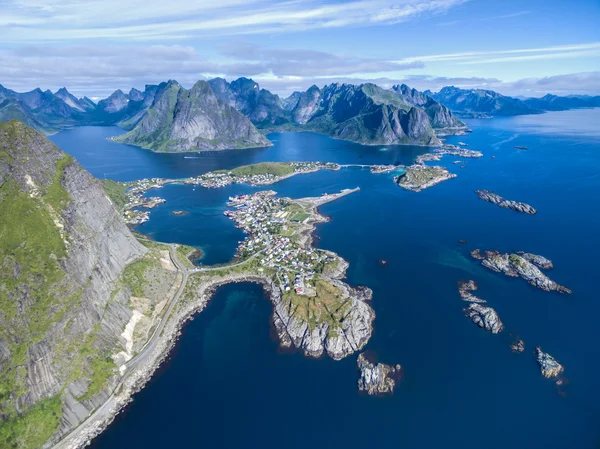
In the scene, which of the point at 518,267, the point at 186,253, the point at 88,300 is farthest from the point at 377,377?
the point at 186,253

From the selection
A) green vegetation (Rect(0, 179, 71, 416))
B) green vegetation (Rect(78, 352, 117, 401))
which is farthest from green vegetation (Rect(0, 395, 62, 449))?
green vegetation (Rect(78, 352, 117, 401))

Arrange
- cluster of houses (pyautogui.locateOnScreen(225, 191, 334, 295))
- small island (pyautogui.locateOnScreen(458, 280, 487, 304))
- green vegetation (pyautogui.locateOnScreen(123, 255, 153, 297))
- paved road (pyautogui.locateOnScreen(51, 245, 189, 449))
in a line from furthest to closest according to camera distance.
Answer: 1. cluster of houses (pyautogui.locateOnScreen(225, 191, 334, 295))
2. small island (pyautogui.locateOnScreen(458, 280, 487, 304))
3. green vegetation (pyautogui.locateOnScreen(123, 255, 153, 297))
4. paved road (pyautogui.locateOnScreen(51, 245, 189, 449))

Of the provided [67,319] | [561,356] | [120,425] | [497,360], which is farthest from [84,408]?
[561,356]

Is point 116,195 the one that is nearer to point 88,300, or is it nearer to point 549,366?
point 88,300

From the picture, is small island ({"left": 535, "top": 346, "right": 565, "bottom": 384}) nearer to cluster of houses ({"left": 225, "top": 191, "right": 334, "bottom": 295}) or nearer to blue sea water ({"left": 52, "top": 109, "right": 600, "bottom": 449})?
blue sea water ({"left": 52, "top": 109, "right": 600, "bottom": 449})

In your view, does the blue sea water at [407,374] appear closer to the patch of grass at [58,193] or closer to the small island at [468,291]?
the small island at [468,291]

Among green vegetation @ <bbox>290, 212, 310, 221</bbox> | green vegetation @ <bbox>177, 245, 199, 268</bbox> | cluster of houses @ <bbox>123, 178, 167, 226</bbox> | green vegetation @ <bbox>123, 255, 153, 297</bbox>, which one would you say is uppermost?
green vegetation @ <bbox>123, 255, 153, 297</bbox>
